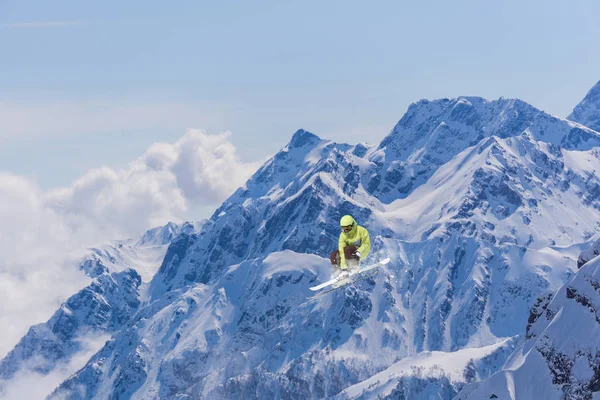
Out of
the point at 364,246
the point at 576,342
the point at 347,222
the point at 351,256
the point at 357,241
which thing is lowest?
the point at 576,342

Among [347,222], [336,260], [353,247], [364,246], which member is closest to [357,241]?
[353,247]

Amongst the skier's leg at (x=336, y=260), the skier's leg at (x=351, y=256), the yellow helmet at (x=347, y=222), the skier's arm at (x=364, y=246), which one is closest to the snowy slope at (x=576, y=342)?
the skier's leg at (x=336, y=260)

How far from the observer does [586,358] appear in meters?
179

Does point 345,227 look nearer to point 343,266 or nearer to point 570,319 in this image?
point 343,266

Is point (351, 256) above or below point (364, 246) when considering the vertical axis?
below

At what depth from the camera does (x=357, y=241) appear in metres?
97.7

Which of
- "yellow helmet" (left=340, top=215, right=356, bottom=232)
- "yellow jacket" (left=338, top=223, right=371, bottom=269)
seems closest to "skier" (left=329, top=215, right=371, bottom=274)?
"yellow jacket" (left=338, top=223, right=371, bottom=269)

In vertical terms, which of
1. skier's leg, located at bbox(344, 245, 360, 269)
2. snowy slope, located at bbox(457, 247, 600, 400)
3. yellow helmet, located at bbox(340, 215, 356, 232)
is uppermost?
yellow helmet, located at bbox(340, 215, 356, 232)

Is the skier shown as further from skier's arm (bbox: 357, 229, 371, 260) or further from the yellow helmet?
the yellow helmet

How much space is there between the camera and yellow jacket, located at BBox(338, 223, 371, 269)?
96688mm

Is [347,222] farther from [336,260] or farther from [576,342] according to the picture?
[576,342]

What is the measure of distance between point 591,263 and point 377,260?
95007 mm

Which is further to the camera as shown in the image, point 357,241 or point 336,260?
point 336,260

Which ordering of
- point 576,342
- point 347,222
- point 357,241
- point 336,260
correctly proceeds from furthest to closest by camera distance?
point 576,342 < point 336,260 < point 357,241 < point 347,222
